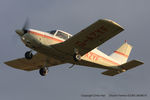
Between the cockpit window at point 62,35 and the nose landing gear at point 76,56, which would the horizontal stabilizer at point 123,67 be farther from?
the cockpit window at point 62,35

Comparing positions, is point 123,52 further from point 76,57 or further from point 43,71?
point 43,71

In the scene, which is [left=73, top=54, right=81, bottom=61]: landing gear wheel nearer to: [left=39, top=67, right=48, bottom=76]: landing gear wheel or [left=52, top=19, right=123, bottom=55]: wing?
[left=52, top=19, right=123, bottom=55]: wing

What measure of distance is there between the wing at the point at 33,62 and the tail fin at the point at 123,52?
525 cm

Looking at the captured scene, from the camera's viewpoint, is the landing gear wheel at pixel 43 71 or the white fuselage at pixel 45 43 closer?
the white fuselage at pixel 45 43

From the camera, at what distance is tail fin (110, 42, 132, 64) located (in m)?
27.8

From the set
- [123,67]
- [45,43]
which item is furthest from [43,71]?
[123,67]

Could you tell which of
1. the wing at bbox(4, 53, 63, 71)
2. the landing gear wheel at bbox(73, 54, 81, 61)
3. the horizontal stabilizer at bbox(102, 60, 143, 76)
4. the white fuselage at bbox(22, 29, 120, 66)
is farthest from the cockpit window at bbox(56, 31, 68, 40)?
the horizontal stabilizer at bbox(102, 60, 143, 76)

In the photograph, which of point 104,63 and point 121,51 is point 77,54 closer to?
point 104,63

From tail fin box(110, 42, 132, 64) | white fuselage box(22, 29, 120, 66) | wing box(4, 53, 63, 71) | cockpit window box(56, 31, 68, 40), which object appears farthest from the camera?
tail fin box(110, 42, 132, 64)

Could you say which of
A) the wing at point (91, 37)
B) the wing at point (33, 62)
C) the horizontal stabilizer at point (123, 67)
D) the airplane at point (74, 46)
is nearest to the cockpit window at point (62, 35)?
the airplane at point (74, 46)

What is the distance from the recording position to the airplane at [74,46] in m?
21.0

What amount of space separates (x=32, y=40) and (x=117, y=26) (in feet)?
17.2

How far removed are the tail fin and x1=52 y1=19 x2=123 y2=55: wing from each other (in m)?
5.65

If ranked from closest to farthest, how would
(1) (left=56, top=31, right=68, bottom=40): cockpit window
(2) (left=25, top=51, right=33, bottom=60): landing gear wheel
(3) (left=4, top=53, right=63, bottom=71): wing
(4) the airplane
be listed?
(4) the airplane, (2) (left=25, top=51, right=33, bottom=60): landing gear wheel, (1) (left=56, top=31, right=68, bottom=40): cockpit window, (3) (left=4, top=53, right=63, bottom=71): wing
